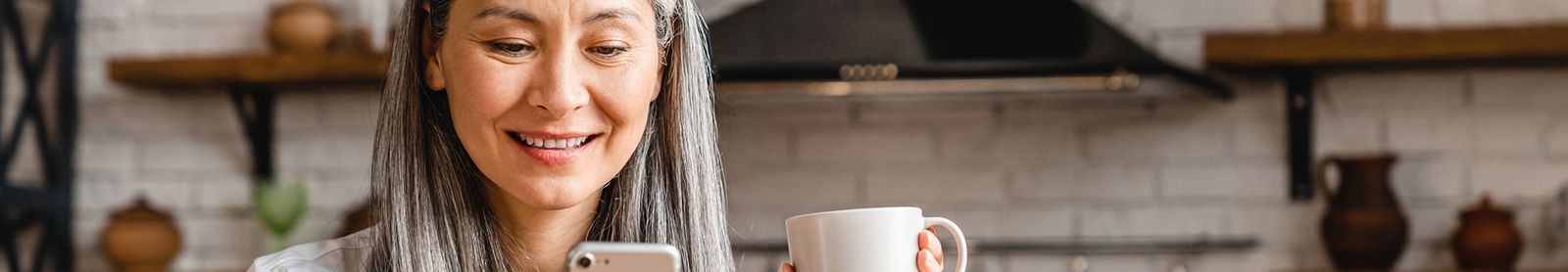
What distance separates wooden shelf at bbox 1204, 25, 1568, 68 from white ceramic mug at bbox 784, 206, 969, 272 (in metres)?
1.46

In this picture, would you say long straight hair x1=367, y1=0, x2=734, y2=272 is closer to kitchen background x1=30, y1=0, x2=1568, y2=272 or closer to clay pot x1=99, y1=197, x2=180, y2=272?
kitchen background x1=30, y1=0, x2=1568, y2=272

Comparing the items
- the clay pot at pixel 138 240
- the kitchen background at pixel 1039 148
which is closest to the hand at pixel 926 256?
the kitchen background at pixel 1039 148

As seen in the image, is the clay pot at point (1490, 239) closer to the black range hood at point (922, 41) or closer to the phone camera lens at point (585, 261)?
the black range hood at point (922, 41)

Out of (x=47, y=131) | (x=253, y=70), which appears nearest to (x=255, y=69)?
(x=253, y=70)

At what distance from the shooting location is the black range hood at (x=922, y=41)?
74.8 inches

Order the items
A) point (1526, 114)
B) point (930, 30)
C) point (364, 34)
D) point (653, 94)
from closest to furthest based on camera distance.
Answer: point (653, 94), point (930, 30), point (1526, 114), point (364, 34)

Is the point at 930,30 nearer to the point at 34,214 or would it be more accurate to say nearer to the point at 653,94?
the point at 653,94

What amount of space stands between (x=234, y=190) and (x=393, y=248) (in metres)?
1.94

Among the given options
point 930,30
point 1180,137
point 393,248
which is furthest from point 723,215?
point 1180,137

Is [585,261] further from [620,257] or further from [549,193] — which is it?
[549,193]

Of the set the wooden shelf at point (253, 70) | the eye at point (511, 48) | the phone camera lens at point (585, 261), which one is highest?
the wooden shelf at point (253, 70)

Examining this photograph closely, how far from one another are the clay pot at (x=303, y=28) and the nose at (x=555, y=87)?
1725mm

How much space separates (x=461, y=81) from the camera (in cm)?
82

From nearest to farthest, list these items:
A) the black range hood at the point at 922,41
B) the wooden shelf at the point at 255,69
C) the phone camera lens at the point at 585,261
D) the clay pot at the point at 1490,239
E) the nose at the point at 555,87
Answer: the phone camera lens at the point at 585,261 < the nose at the point at 555,87 < the black range hood at the point at 922,41 < the clay pot at the point at 1490,239 < the wooden shelf at the point at 255,69
